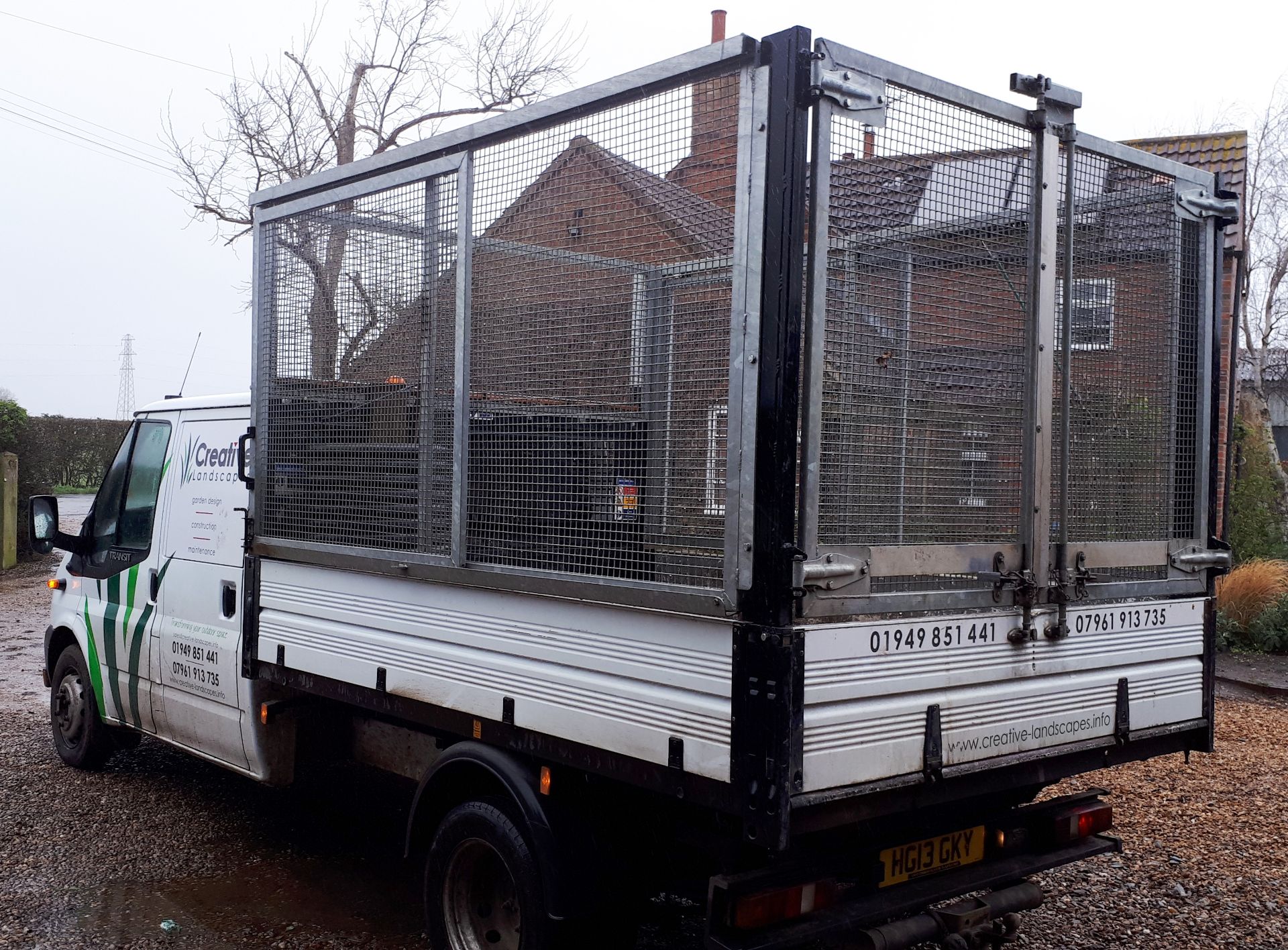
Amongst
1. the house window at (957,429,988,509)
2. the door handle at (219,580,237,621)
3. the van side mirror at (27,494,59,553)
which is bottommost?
the door handle at (219,580,237,621)

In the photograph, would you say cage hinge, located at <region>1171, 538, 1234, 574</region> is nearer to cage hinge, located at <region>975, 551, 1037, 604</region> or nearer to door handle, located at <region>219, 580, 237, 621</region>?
cage hinge, located at <region>975, 551, 1037, 604</region>

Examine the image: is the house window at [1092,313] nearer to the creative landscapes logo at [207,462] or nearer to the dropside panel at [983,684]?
the dropside panel at [983,684]

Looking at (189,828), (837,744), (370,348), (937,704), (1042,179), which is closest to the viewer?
(837,744)

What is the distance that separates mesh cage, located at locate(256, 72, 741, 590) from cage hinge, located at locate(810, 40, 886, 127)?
0.73ft

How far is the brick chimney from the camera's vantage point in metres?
2.88

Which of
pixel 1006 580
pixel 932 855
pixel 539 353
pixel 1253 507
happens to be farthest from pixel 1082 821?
pixel 1253 507

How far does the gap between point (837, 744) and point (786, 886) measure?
1.50 feet

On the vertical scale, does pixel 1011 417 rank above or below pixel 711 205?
below

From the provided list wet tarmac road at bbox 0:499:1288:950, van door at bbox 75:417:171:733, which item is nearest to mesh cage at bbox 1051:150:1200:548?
wet tarmac road at bbox 0:499:1288:950

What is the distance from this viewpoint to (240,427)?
5.12m

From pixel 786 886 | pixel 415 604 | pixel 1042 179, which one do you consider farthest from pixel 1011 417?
pixel 415 604

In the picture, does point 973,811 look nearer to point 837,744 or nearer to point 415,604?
point 837,744

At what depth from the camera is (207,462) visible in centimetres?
532

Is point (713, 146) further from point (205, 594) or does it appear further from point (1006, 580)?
point (205, 594)
